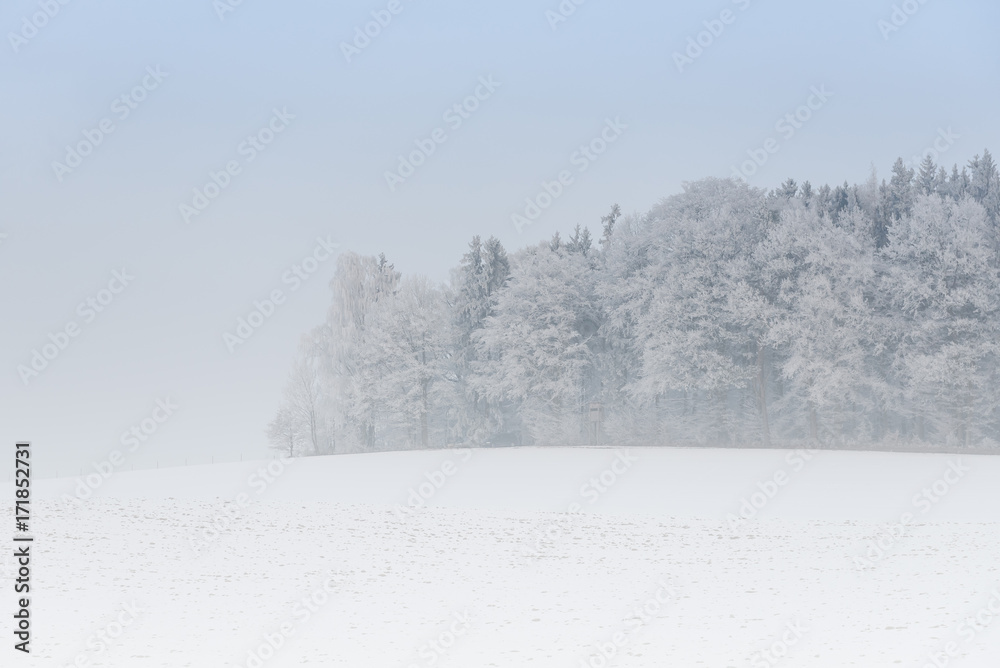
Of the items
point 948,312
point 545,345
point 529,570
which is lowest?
point 529,570

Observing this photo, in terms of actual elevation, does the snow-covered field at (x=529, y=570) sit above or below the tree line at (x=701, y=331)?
below

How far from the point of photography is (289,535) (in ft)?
68.9

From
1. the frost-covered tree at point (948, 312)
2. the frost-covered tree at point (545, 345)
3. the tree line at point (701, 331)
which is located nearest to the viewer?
the frost-covered tree at point (948, 312)

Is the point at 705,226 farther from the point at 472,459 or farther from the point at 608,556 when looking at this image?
the point at 608,556

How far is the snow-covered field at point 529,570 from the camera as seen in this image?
12133 millimetres

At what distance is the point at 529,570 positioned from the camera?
17875 millimetres

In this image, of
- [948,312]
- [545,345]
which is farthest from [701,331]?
[948,312]

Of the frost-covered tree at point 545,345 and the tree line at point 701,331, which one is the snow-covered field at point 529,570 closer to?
the tree line at point 701,331

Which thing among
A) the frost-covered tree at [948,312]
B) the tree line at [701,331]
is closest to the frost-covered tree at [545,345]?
the tree line at [701,331]

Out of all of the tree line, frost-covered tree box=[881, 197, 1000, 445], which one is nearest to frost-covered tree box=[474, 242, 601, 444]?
the tree line

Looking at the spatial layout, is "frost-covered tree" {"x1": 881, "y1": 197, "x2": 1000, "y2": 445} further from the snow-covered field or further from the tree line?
the snow-covered field

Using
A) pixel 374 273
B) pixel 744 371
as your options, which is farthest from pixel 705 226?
pixel 374 273

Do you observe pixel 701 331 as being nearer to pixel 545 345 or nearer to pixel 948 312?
pixel 545 345

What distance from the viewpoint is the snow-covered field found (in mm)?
12133
